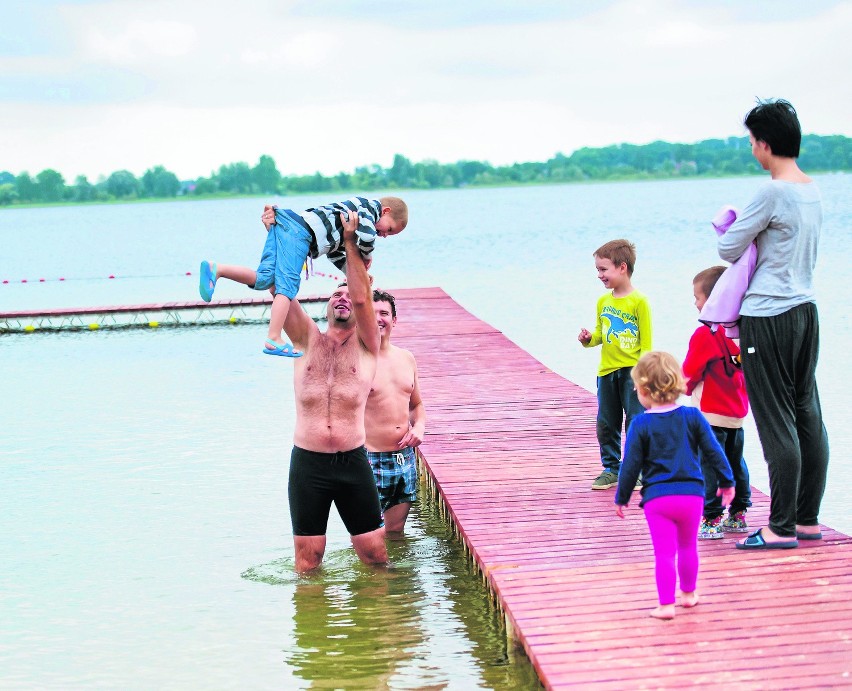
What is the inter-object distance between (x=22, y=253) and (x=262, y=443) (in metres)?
62.4

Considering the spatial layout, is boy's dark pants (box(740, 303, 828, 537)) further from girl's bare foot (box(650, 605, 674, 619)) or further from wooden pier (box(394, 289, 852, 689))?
girl's bare foot (box(650, 605, 674, 619))

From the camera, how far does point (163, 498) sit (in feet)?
32.0

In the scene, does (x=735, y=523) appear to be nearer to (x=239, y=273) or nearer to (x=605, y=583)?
(x=605, y=583)

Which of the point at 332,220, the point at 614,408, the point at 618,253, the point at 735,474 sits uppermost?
the point at 332,220

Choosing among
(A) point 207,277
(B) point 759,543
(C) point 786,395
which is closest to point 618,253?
(C) point 786,395

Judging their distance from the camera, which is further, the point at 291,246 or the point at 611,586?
the point at 291,246

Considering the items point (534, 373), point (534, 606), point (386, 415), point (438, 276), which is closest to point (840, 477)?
point (534, 373)

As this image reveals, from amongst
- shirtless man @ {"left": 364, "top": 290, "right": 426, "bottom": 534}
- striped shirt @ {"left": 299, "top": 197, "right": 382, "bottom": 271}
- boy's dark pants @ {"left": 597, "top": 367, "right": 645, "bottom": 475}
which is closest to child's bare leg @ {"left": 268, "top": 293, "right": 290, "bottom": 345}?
striped shirt @ {"left": 299, "top": 197, "right": 382, "bottom": 271}

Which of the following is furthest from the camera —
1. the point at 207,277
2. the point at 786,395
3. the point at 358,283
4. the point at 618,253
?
the point at 618,253

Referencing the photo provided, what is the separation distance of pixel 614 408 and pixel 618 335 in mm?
474

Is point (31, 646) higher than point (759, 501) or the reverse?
the reverse

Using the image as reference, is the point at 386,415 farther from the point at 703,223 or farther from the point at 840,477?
the point at 703,223

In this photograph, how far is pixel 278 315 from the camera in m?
5.70

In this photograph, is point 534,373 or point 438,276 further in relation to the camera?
point 438,276
